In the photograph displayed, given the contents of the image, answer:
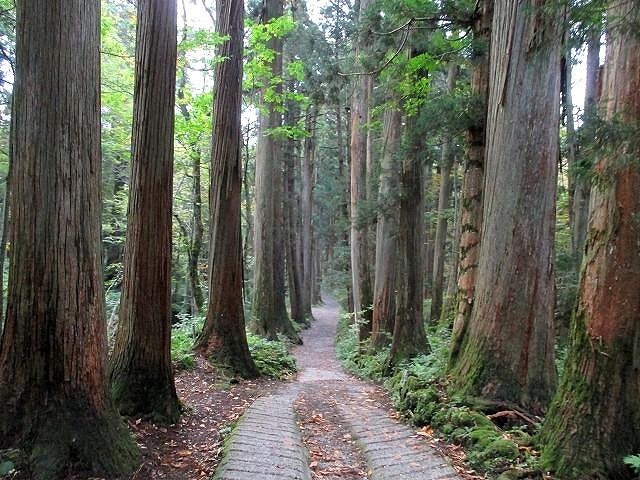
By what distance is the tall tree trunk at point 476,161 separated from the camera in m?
7.49

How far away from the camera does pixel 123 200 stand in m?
17.3

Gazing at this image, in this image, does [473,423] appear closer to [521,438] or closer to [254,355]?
[521,438]

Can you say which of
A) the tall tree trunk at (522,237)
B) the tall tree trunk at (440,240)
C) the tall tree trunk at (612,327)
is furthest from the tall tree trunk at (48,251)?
the tall tree trunk at (440,240)

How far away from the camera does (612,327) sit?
155 inches

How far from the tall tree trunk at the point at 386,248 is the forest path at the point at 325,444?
5097 mm

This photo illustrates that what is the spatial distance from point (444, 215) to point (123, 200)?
11.4 m

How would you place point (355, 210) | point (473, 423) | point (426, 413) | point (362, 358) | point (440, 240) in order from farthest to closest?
1. point (440, 240)
2. point (355, 210)
3. point (362, 358)
4. point (426, 413)
5. point (473, 423)

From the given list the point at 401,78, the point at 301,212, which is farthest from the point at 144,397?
the point at 301,212

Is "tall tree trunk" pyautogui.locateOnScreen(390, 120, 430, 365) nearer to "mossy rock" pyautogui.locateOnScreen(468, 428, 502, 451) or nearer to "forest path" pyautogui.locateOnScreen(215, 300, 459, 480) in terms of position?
"forest path" pyautogui.locateOnScreen(215, 300, 459, 480)

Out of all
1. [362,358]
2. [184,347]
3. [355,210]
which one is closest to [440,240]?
[355,210]

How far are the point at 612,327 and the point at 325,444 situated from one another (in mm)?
3081

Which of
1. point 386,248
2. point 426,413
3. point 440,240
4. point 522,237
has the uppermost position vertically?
point 522,237

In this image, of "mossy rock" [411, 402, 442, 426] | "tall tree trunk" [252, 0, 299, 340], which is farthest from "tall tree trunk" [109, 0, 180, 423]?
"tall tree trunk" [252, 0, 299, 340]

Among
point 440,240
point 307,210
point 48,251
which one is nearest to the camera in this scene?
point 48,251
